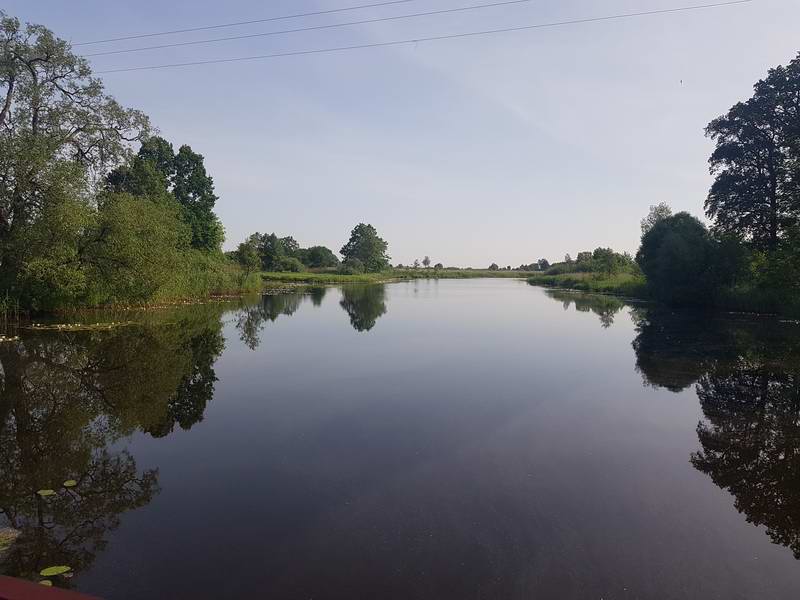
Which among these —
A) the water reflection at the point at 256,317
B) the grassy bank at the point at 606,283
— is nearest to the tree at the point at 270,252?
the grassy bank at the point at 606,283

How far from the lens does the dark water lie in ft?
14.3

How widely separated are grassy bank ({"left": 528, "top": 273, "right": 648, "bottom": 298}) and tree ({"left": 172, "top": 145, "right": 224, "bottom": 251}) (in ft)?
138

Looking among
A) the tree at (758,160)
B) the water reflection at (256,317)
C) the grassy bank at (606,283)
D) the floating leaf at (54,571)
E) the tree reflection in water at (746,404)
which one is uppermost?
the tree at (758,160)

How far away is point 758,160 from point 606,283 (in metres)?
29.5

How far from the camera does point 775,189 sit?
2906 cm

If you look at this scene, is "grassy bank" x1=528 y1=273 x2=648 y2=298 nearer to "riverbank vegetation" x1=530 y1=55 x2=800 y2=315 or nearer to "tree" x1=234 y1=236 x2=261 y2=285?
"riverbank vegetation" x1=530 y1=55 x2=800 y2=315

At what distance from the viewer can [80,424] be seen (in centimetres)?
827

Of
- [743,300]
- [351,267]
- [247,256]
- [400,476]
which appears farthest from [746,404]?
[351,267]

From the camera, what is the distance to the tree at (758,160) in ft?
92.7

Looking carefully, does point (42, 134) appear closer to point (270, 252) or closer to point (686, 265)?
point (686, 265)

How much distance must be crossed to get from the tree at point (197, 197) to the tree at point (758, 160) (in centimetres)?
4253

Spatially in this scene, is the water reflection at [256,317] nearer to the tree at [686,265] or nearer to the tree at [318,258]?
the tree at [686,265]

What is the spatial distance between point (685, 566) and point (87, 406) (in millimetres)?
9753

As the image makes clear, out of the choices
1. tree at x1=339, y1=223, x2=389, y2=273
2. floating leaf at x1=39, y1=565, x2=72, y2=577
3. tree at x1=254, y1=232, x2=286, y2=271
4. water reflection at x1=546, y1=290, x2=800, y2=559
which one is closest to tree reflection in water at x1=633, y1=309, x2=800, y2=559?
water reflection at x1=546, y1=290, x2=800, y2=559
